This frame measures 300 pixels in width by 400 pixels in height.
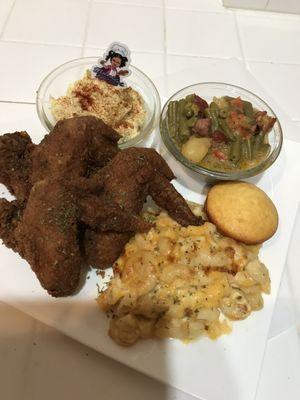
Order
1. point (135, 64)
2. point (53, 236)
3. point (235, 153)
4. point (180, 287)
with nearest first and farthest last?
point (53, 236) < point (180, 287) < point (235, 153) < point (135, 64)

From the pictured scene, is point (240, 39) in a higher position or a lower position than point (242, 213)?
higher

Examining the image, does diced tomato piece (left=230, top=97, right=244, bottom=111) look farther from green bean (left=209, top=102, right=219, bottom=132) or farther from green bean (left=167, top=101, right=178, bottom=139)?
green bean (left=167, top=101, right=178, bottom=139)

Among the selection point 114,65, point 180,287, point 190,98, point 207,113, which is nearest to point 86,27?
point 114,65

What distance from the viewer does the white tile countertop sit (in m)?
1.36

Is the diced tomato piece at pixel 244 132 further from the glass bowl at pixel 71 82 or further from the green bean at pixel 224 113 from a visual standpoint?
the glass bowl at pixel 71 82

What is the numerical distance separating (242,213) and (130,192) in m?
0.46

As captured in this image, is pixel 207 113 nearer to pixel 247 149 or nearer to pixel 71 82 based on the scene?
pixel 247 149

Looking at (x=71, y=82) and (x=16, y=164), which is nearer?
(x=16, y=164)

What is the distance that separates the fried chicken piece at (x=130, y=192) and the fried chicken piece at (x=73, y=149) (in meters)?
0.09

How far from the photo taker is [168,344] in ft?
4.53

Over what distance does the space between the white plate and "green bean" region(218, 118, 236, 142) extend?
1.95ft

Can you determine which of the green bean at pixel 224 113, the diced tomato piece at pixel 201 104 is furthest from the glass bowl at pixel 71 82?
the green bean at pixel 224 113

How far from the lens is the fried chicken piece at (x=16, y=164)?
1.55 metres

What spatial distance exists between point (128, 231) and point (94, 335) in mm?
381
